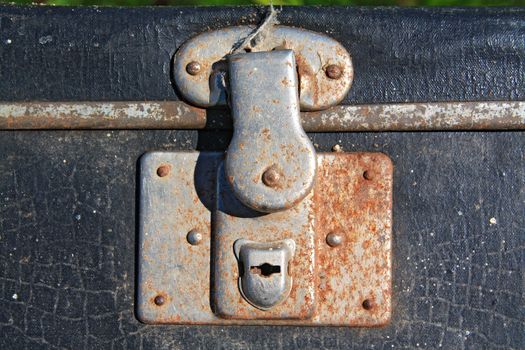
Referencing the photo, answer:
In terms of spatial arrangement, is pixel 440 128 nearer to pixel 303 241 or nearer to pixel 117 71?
pixel 303 241

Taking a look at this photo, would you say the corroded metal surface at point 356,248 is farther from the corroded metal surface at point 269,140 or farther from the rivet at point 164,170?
the rivet at point 164,170

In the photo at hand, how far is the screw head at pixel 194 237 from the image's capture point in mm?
1046

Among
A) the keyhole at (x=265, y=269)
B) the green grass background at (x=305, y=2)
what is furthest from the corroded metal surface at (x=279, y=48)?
the green grass background at (x=305, y=2)

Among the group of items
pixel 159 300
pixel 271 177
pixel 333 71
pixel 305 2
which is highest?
pixel 305 2

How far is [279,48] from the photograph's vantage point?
1.03 meters

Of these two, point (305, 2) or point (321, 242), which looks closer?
point (321, 242)

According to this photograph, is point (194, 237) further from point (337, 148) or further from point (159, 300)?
point (337, 148)

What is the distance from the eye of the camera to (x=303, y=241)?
1.02m

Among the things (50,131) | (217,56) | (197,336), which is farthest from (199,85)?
(197,336)

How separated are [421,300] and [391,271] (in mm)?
56

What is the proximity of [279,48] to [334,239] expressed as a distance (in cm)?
26

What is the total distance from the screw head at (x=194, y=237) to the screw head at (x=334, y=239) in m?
0.17

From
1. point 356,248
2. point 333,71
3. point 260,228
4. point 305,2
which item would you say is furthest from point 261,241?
point 305,2

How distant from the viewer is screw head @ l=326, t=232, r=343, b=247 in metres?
1.03
